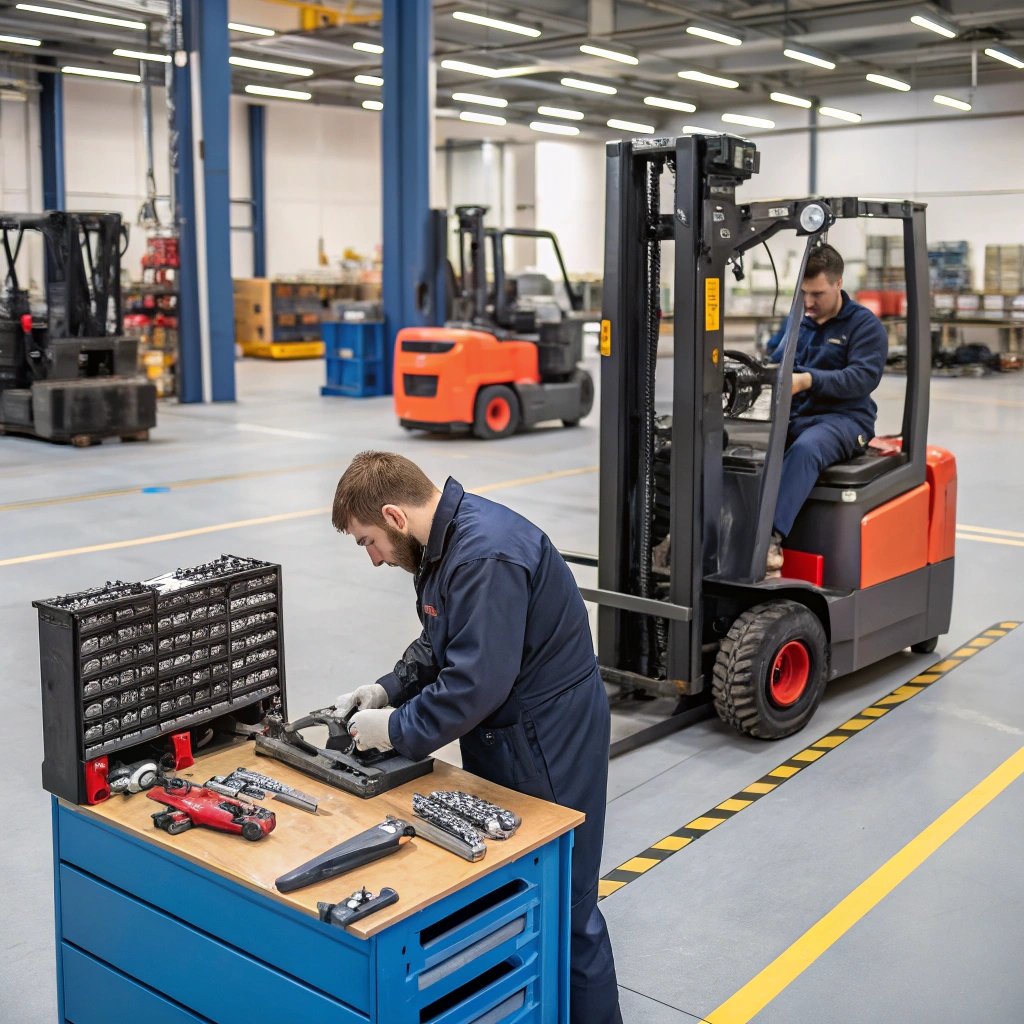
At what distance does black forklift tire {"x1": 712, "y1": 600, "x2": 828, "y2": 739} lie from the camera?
4.94m

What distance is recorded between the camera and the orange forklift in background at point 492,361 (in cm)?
1359

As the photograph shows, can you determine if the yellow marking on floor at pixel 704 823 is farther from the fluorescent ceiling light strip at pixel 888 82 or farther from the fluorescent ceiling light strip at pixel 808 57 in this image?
the fluorescent ceiling light strip at pixel 888 82

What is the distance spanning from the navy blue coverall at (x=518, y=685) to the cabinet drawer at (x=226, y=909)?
54 cm

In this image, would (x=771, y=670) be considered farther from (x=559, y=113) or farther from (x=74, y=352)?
(x=559, y=113)

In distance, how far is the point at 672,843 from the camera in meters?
4.24

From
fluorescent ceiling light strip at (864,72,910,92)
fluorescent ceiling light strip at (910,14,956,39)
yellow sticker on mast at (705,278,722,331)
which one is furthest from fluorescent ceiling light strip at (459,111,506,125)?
yellow sticker on mast at (705,278,722,331)

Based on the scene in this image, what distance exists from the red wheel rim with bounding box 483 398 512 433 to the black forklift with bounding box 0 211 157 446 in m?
3.58

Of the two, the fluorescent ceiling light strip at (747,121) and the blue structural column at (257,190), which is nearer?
the fluorescent ceiling light strip at (747,121)

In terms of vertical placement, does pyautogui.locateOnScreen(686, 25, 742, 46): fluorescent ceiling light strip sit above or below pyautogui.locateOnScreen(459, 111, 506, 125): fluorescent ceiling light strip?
above

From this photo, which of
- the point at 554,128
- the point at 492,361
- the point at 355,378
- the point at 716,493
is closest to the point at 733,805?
the point at 716,493

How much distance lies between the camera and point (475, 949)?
2486 millimetres

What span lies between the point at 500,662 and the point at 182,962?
890 mm

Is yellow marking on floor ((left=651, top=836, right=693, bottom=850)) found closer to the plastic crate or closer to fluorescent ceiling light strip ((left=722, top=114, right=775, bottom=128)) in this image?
the plastic crate

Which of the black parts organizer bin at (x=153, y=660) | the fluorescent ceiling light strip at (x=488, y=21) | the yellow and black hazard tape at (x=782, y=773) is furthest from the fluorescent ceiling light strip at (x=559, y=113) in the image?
the black parts organizer bin at (x=153, y=660)
